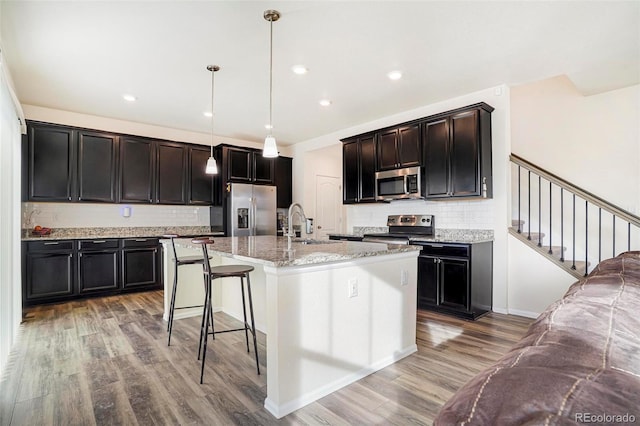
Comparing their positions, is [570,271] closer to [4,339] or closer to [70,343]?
[70,343]

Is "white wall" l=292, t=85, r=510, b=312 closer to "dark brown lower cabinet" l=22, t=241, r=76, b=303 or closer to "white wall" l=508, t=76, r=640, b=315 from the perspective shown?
"white wall" l=508, t=76, r=640, b=315

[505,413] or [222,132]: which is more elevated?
[222,132]

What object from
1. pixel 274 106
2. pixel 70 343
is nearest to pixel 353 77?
pixel 274 106

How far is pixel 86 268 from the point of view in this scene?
4680mm

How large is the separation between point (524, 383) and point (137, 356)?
296cm

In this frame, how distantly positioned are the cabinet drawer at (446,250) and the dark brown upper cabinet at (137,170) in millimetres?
4378

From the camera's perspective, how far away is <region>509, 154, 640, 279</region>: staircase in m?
3.55

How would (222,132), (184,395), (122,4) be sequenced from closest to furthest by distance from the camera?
(184,395) → (122,4) → (222,132)

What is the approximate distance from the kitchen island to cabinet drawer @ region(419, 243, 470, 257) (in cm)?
112

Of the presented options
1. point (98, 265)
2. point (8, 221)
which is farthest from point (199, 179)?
point (8, 221)

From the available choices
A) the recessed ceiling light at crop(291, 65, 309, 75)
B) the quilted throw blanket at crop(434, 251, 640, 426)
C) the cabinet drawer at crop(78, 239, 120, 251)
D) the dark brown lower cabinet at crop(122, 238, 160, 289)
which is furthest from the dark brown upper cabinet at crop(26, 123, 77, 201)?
the quilted throw blanket at crop(434, 251, 640, 426)

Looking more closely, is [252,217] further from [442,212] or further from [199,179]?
[442,212]

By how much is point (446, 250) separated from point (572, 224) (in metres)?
1.95

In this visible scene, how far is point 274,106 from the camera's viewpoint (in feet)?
15.5
